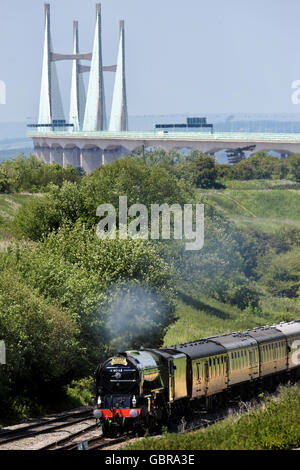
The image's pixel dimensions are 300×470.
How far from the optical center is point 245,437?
63.7 feet

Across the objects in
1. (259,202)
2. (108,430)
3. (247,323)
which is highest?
(108,430)

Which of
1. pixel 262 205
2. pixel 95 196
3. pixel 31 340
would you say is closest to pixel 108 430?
pixel 31 340

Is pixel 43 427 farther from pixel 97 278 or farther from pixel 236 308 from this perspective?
pixel 236 308

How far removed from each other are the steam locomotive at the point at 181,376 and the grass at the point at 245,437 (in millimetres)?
2855

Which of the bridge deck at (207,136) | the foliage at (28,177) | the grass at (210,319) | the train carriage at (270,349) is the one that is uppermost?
the bridge deck at (207,136)

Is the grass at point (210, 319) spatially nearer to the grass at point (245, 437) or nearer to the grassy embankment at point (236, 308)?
the grassy embankment at point (236, 308)

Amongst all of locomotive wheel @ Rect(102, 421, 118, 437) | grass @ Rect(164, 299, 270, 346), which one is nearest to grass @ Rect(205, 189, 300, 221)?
grass @ Rect(164, 299, 270, 346)

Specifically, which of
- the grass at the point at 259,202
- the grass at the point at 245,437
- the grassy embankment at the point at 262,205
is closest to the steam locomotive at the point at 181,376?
the grass at the point at 245,437

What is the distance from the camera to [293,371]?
35.9m

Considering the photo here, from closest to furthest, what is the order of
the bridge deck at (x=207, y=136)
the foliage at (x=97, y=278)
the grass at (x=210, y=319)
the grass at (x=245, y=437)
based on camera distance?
1. the grass at (x=245, y=437)
2. the foliage at (x=97, y=278)
3. the grass at (x=210, y=319)
4. the bridge deck at (x=207, y=136)

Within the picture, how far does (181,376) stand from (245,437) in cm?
664

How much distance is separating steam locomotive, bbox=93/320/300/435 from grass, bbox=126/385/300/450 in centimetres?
285

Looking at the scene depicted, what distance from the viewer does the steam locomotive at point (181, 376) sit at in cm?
2355

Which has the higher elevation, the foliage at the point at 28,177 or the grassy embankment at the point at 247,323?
the foliage at the point at 28,177
